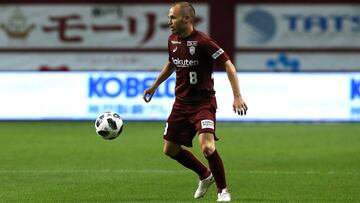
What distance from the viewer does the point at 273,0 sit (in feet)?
115

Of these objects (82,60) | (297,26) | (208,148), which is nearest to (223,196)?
(208,148)

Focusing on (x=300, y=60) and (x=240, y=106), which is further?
(x=300, y=60)

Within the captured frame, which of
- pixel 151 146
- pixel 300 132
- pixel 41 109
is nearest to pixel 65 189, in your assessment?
pixel 151 146

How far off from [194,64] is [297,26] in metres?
24.5

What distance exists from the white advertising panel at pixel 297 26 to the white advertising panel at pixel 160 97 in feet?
35.7

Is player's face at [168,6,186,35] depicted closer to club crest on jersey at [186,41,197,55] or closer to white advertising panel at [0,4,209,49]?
club crest on jersey at [186,41,197,55]

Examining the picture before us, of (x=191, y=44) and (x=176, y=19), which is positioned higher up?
(x=176, y=19)

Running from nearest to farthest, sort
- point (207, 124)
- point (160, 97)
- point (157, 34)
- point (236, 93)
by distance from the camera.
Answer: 1. point (236, 93)
2. point (207, 124)
3. point (160, 97)
4. point (157, 34)

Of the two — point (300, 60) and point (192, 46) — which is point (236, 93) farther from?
point (300, 60)

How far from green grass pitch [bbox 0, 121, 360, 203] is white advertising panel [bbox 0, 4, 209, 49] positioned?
12097 millimetres

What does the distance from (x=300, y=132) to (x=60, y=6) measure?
15755mm

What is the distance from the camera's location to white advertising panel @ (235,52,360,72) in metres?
34.9

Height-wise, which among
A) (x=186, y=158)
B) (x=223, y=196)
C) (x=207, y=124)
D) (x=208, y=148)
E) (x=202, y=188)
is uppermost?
(x=207, y=124)

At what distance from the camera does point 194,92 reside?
36.3 ft
